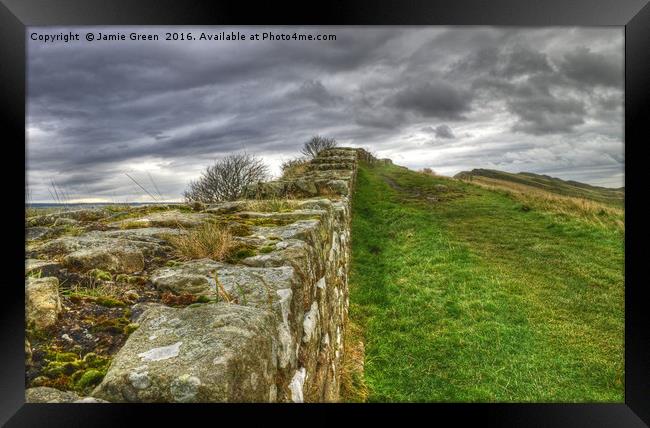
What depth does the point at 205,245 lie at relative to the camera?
255 cm

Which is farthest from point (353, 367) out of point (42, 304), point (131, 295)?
point (42, 304)

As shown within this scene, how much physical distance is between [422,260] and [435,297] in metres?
1.64

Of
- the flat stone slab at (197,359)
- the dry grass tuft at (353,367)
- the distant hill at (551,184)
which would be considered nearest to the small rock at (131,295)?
the flat stone slab at (197,359)

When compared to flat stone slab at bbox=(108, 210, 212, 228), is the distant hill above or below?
above

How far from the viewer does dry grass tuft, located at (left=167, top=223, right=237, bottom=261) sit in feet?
8.21

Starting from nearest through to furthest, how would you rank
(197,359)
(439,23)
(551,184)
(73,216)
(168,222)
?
(197,359) < (439,23) < (168,222) < (73,216) < (551,184)

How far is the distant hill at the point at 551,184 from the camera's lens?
11.7 meters

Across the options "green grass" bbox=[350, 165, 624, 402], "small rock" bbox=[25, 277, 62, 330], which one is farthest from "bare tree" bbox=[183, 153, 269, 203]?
"small rock" bbox=[25, 277, 62, 330]

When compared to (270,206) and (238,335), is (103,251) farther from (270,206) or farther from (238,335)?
(270,206)

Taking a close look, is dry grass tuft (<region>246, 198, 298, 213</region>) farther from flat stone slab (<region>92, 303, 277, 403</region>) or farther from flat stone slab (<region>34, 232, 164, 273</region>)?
flat stone slab (<region>92, 303, 277, 403</region>)

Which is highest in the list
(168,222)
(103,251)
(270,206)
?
(270,206)

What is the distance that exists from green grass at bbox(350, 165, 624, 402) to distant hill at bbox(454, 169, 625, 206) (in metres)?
1.95

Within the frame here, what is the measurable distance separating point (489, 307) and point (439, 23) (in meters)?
4.48
